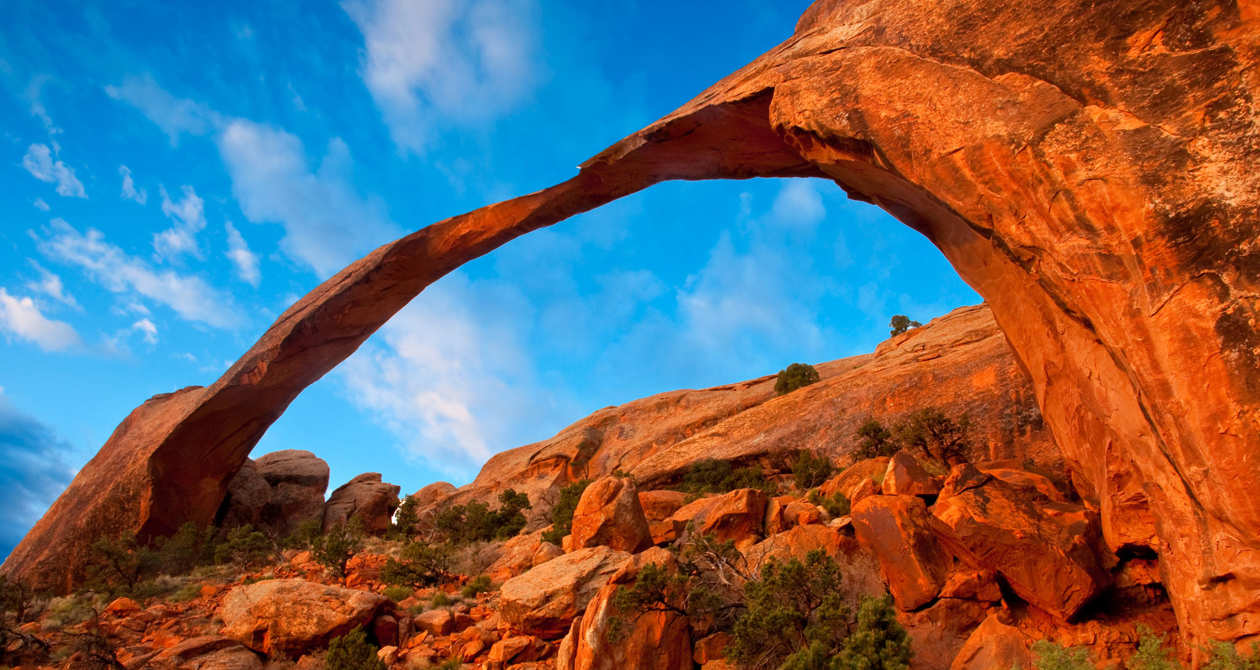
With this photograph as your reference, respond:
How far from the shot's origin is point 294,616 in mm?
9445

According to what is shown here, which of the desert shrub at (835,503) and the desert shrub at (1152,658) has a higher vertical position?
the desert shrub at (835,503)

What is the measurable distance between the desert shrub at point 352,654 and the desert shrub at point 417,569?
4056 millimetres

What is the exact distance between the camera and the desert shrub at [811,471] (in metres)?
16.6

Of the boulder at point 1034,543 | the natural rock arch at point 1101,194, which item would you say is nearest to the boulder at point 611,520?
the boulder at point 1034,543

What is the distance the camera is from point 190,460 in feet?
72.2

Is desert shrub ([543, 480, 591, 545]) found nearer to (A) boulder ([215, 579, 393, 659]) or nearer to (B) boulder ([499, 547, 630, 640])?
(B) boulder ([499, 547, 630, 640])

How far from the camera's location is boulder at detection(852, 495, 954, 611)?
25.3 ft

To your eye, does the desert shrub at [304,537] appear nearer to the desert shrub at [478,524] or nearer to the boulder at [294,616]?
the desert shrub at [478,524]

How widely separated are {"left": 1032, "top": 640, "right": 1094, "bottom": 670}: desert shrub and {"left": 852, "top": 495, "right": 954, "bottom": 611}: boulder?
5.67ft

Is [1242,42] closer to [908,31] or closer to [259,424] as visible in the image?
[908,31]

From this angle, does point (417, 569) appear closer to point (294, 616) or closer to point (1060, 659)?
point (294, 616)

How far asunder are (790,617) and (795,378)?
2025 centimetres

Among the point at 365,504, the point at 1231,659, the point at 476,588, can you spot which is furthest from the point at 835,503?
the point at 365,504

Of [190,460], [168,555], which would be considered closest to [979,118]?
[168,555]
